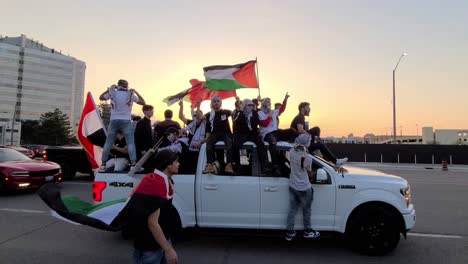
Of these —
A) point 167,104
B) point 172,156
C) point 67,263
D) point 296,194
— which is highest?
point 167,104

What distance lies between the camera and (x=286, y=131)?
24.1 ft

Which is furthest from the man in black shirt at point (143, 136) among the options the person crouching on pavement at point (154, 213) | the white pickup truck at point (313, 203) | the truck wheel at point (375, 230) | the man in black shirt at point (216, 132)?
the person crouching on pavement at point (154, 213)

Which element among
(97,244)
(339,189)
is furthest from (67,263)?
(339,189)

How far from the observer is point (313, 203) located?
5.80 m

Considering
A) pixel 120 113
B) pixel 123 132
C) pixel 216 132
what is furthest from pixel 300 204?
pixel 120 113

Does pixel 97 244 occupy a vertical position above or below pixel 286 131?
below

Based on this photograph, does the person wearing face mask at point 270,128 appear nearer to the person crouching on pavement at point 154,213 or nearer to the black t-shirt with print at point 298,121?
the black t-shirt with print at point 298,121

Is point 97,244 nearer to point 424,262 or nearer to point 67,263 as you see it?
point 67,263

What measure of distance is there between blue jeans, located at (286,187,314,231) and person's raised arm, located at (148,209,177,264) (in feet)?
10.0

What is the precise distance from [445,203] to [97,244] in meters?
9.19

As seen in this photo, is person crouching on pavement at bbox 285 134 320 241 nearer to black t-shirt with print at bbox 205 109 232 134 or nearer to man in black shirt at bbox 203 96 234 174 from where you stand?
man in black shirt at bbox 203 96 234 174

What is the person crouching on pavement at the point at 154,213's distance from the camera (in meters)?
2.91

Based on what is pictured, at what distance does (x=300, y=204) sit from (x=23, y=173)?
8.77 m

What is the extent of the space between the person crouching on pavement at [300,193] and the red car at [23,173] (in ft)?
28.0
